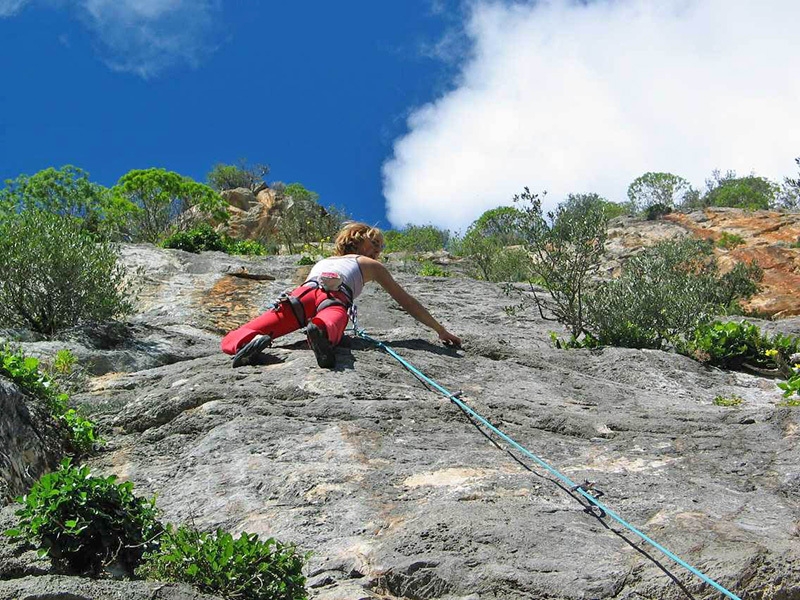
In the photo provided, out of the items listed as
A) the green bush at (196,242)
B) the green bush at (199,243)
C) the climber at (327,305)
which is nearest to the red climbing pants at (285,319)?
the climber at (327,305)

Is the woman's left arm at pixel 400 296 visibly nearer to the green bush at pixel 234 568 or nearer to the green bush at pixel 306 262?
the green bush at pixel 234 568

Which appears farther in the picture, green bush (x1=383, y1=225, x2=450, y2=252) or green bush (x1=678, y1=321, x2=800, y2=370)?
green bush (x1=383, y1=225, x2=450, y2=252)

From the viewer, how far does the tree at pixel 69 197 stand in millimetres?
26422

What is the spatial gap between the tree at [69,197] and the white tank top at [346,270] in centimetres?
2017

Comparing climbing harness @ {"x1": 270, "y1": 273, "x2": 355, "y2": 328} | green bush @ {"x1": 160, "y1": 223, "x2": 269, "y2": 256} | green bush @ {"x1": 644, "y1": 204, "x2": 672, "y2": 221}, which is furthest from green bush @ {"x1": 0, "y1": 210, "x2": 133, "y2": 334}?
green bush @ {"x1": 644, "y1": 204, "x2": 672, "y2": 221}

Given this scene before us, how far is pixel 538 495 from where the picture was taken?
14.4ft

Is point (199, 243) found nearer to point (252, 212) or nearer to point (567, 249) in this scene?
point (567, 249)

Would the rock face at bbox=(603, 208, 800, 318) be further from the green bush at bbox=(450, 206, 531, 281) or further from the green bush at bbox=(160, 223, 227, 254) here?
the green bush at bbox=(160, 223, 227, 254)

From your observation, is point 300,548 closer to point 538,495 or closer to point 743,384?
point 538,495

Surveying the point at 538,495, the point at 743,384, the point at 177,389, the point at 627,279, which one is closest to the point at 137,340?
the point at 177,389

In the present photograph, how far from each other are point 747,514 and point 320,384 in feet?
10.2

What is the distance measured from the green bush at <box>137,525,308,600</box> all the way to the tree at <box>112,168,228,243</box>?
78.9 ft

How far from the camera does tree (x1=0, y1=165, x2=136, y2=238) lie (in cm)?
2642

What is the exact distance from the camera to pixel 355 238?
817 cm
